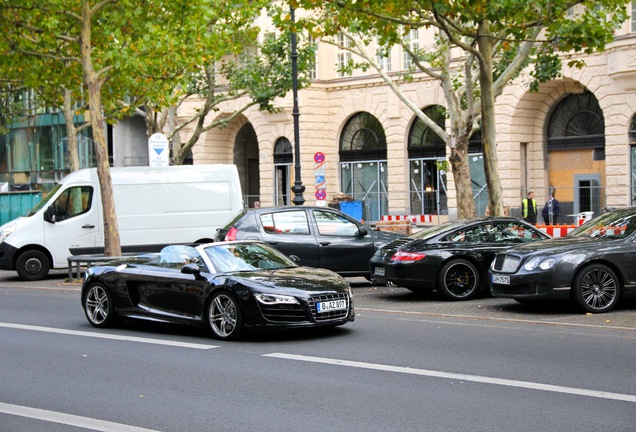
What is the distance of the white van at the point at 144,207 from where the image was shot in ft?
79.1

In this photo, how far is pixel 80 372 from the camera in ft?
33.2

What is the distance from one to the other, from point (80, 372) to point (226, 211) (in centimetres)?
1457

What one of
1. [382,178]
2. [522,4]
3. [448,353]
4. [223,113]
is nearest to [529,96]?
[382,178]

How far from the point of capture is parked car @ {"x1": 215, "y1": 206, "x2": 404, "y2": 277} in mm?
19016

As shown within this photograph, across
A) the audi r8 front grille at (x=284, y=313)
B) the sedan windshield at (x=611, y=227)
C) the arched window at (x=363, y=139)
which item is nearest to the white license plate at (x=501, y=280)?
the sedan windshield at (x=611, y=227)

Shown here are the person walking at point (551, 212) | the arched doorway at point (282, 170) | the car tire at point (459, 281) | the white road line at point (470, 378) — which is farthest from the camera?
the arched doorway at point (282, 170)

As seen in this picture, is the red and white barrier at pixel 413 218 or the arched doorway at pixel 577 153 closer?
the arched doorway at pixel 577 153

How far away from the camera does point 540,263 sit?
1406 cm

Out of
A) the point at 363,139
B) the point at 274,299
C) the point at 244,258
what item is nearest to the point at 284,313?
the point at 274,299

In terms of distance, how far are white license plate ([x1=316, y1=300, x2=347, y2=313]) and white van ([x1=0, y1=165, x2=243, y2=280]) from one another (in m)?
12.6

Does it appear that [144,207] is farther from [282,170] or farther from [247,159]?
[247,159]

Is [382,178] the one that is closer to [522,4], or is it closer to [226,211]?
[226,211]

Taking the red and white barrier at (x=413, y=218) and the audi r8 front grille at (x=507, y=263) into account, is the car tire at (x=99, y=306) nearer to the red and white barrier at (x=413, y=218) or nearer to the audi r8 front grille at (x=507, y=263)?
the audi r8 front grille at (x=507, y=263)

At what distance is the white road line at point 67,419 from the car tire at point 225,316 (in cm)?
374
